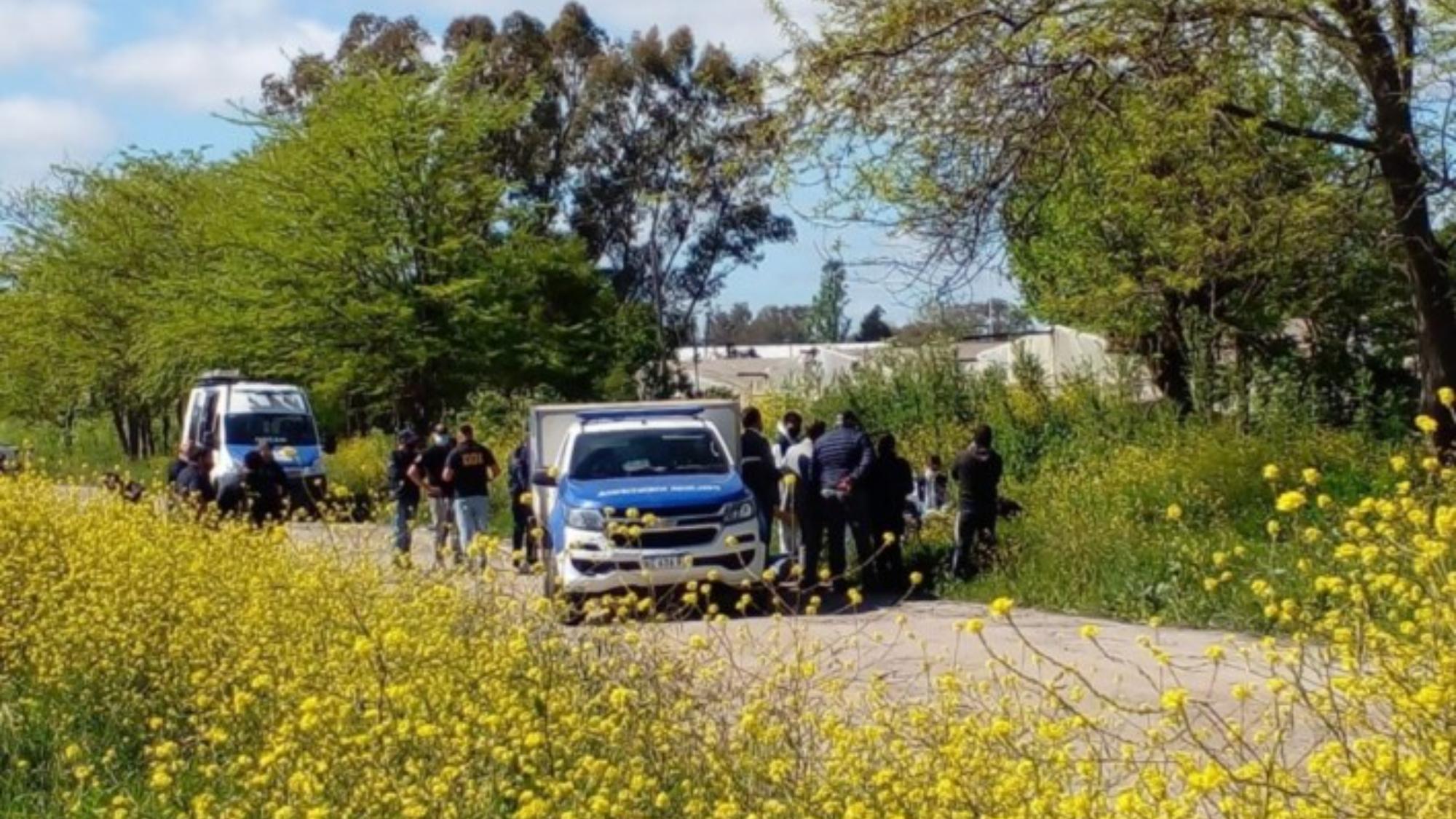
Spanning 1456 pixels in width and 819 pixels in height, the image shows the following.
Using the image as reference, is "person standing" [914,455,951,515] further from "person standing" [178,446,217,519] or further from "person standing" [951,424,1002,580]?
"person standing" [178,446,217,519]

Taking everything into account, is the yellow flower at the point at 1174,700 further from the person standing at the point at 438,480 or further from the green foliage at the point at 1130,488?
the person standing at the point at 438,480

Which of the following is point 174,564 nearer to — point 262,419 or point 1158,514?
point 1158,514

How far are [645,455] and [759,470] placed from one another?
3.72 ft

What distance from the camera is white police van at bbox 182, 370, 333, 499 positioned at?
30875 mm

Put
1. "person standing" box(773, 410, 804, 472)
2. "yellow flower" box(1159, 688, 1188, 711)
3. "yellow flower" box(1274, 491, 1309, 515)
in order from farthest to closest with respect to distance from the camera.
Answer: "person standing" box(773, 410, 804, 472) < "yellow flower" box(1274, 491, 1309, 515) < "yellow flower" box(1159, 688, 1188, 711)

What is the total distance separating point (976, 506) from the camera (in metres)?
16.4

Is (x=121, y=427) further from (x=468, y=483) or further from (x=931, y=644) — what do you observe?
(x=931, y=644)

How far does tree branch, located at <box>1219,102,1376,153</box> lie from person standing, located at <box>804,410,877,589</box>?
4627 millimetres

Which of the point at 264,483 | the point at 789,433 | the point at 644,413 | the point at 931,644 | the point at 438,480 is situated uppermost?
the point at 644,413

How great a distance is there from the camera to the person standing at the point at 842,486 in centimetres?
1644

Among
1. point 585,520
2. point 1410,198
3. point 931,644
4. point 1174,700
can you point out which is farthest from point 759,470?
point 1174,700

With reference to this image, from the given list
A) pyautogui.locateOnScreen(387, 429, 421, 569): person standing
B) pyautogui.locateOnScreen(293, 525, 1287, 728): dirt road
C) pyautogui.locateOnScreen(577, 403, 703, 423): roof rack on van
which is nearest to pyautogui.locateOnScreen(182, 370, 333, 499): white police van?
pyautogui.locateOnScreen(387, 429, 421, 569): person standing

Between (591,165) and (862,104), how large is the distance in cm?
4314

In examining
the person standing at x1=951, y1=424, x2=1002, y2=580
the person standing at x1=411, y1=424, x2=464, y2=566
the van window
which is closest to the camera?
the person standing at x1=951, y1=424, x2=1002, y2=580
